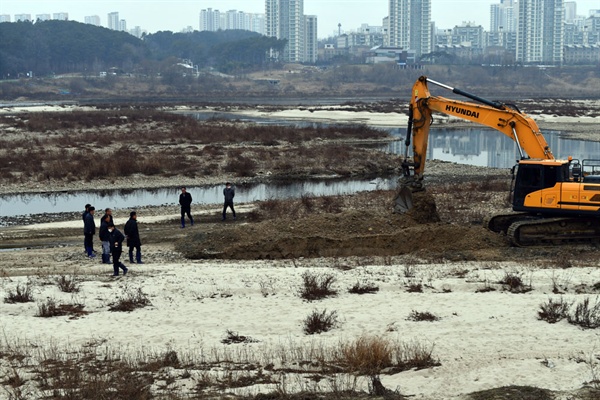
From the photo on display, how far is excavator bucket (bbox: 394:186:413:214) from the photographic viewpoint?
945 inches

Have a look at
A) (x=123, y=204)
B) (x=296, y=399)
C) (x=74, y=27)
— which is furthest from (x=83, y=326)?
(x=74, y=27)

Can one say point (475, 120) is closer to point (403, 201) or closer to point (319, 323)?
point (403, 201)

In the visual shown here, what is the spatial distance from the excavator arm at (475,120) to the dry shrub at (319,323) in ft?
27.2

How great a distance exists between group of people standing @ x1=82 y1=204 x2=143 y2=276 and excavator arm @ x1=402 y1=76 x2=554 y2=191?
23.8 ft

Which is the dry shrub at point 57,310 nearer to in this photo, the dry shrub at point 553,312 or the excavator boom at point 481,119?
the dry shrub at point 553,312

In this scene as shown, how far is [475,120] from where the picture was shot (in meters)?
22.8

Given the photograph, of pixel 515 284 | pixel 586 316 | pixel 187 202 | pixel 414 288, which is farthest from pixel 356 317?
pixel 187 202

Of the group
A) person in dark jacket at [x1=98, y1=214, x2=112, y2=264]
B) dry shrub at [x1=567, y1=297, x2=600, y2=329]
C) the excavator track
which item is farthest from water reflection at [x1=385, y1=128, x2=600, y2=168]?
dry shrub at [x1=567, y1=297, x2=600, y2=329]

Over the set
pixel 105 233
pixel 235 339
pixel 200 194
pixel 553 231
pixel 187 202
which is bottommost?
pixel 200 194

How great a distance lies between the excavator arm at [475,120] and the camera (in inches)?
866

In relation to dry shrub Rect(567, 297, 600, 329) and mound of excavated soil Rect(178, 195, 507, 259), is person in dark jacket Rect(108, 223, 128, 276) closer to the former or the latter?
mound of excavated soil Rect(178, 195, 507, 259)

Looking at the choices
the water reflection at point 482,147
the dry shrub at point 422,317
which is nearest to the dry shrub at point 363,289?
the dry shrub at point 422,317

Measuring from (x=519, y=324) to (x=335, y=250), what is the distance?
7965mm

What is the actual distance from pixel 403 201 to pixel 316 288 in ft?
26.1
